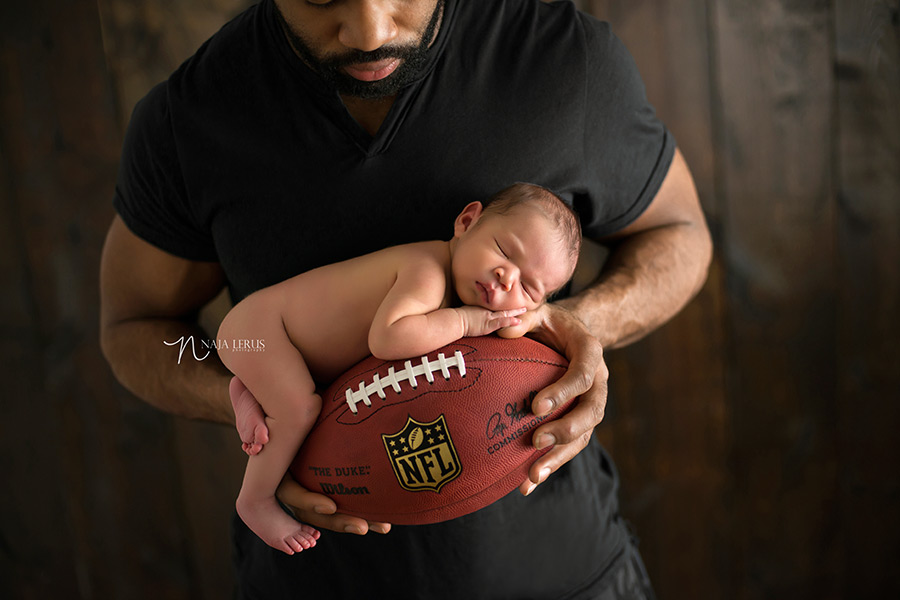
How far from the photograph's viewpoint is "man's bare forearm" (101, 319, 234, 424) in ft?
3.29

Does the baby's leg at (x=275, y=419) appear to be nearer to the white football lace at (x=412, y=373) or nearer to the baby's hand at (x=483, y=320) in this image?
the white football lace at (x=412, y=373)

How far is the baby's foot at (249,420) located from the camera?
→ 774 millimetres

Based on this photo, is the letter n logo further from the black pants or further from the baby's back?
the black pants

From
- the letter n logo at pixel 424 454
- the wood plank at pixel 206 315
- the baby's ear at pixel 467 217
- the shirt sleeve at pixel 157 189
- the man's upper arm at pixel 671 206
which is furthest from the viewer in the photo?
the wood plank at pixel 206 315

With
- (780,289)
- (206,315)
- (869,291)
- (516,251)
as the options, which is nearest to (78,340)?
(206,315)

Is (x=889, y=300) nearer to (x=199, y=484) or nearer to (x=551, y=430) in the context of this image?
(x=551, y=430)

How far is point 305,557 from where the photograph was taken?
95 cm

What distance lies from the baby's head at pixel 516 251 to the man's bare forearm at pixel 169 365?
422 millimetres

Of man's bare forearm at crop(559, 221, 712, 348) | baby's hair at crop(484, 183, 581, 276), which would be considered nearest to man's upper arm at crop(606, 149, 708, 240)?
man's bare forearm at crop(559, 221, 712, 348)

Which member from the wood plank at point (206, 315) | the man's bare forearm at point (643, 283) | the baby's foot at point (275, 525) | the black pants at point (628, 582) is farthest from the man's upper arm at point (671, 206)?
the wood plank at point (206, 315)

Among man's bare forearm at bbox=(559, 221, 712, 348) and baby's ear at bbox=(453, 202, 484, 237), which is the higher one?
baby's ear at bbox=(453, 202, 484, 237)

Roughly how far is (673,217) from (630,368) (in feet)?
1.99

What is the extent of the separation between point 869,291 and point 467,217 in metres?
1.24

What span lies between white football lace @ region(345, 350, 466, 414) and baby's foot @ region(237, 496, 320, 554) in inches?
7.1
